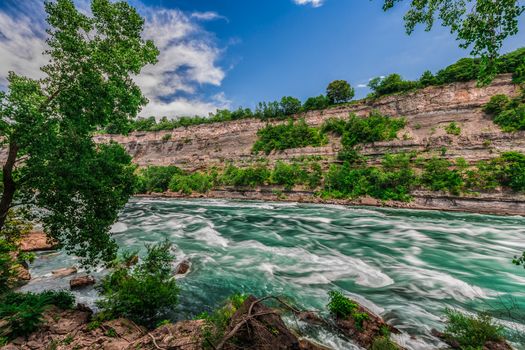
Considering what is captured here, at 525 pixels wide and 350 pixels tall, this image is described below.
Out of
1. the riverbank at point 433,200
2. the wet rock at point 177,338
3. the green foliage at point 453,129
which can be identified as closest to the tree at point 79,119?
the wet rock at point 177,338

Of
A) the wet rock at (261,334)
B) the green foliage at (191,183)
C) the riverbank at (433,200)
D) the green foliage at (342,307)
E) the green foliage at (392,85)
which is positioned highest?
the green foliage at (392,85)

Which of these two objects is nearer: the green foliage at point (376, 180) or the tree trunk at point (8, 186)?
the tree trunk at point (8, 186)

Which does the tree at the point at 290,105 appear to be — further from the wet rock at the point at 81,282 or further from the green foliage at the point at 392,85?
the wet rock at the point at 81,282

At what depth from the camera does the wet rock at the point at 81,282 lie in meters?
7.94

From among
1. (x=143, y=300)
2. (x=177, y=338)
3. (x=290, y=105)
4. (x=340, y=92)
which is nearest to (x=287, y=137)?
(x=290, y=105)

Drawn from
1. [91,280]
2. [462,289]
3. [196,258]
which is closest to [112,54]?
[91,280]

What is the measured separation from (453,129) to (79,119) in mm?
51326

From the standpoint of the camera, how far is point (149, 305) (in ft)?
19.5

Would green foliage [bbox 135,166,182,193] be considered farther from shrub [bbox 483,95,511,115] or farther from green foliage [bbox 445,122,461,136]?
shrub [bbox 483,95,511,115]

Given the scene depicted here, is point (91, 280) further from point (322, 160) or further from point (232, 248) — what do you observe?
point (322, 160)

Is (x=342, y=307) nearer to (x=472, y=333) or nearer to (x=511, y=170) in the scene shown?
(x=472, y=333)

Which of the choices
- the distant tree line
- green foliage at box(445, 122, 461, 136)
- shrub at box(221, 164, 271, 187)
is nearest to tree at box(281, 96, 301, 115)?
the distant tree line

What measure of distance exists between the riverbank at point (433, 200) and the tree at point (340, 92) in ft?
124

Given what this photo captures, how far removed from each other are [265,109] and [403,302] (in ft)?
207
